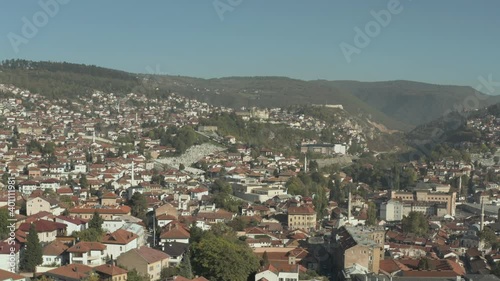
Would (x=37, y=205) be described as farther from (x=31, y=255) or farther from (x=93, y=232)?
(x=31, y=255)

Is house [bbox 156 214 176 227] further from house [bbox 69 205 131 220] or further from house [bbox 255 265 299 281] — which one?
house [bbox 255 265 299 281]

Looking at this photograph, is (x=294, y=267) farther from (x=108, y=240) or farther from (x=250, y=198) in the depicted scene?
(x=250, y=198)

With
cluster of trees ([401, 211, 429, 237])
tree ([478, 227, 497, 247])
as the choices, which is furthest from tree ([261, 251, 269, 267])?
tree ([478, 227, 497, 247])

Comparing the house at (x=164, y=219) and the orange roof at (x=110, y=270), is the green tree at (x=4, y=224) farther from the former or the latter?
the house at (x=164, y=219)

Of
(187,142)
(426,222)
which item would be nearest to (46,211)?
(426,222)

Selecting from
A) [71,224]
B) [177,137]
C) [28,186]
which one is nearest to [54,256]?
[71,224]
